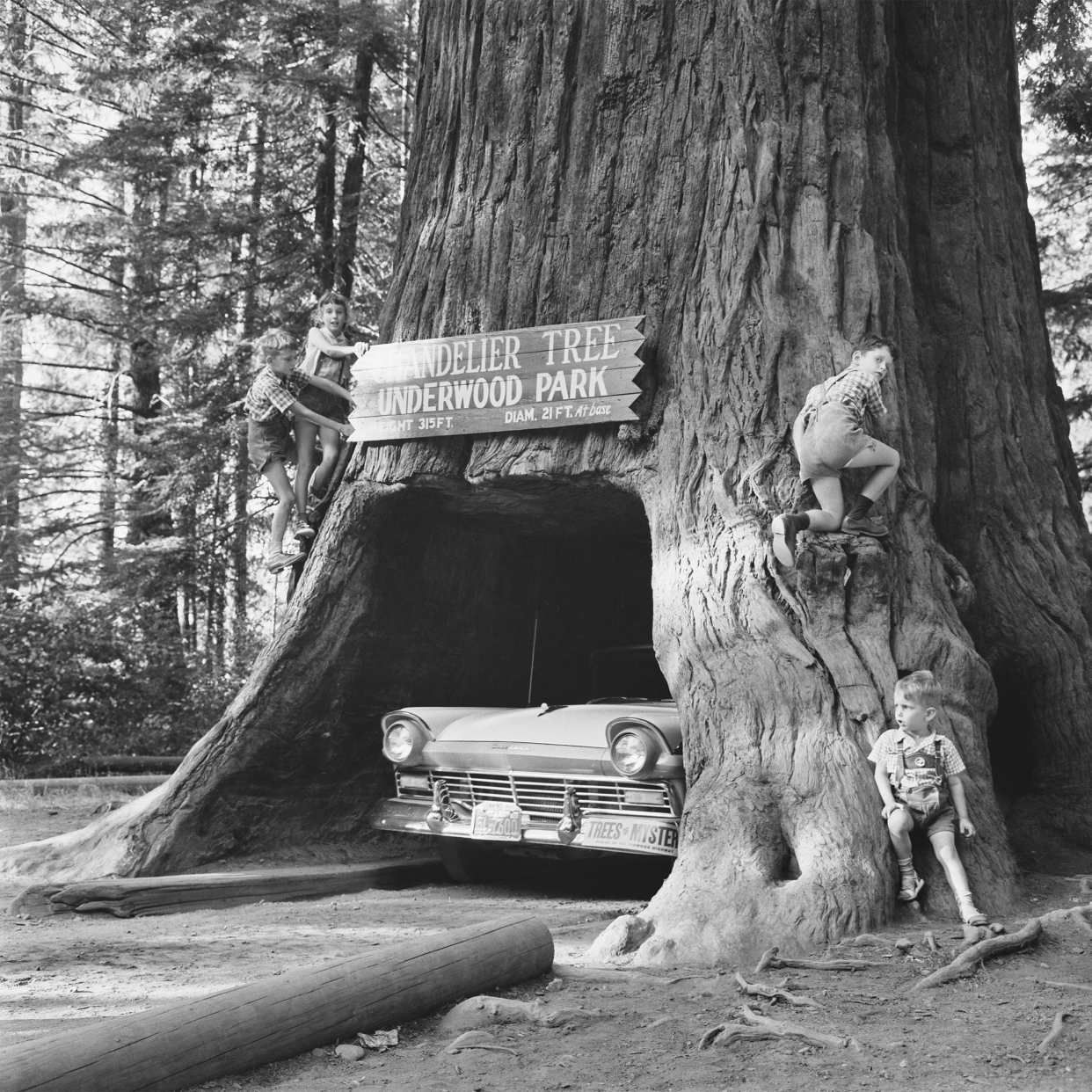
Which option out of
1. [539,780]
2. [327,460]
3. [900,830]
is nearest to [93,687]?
[327,460]

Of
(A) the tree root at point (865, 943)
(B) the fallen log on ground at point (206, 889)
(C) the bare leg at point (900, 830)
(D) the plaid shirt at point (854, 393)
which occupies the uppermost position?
(D) the plaid shirt at point (854, 393)

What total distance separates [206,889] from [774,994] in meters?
4.07

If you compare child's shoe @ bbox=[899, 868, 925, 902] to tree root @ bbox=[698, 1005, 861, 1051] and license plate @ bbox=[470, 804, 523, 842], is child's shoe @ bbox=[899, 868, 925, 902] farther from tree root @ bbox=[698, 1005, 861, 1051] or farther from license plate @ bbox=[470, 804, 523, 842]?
license plate @ bbox=[470, 804, 523, 842]

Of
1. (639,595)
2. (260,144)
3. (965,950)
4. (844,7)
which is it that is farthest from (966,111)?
(260,144)

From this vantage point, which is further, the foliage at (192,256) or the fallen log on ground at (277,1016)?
the foliage at (192,256)

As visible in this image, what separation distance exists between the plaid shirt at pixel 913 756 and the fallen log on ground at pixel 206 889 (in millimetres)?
3688

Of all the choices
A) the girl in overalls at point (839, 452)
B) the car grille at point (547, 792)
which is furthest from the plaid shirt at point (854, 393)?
the car grille at point (547, 792)

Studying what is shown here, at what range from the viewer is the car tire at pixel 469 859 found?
27.6 feet

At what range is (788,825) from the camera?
6.12 m

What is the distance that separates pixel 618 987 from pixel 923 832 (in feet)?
6.31

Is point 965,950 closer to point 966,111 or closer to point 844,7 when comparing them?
point 844,7

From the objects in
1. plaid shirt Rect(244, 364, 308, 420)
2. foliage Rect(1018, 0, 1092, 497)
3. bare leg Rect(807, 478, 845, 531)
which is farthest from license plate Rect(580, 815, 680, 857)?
foliage Rect(1018, 0, 1092, 497)

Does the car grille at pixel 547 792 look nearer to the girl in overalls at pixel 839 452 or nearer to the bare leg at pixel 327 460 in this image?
the girl in overalls at pixel 839 452

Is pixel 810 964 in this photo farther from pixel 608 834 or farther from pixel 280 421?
pixel 280 421
